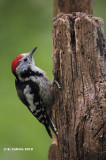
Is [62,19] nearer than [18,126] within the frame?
Yes

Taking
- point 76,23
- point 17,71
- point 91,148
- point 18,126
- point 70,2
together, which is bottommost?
point 18,126

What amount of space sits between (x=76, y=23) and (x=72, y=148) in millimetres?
1486

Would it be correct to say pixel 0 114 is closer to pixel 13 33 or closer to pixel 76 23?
pixel 13 33

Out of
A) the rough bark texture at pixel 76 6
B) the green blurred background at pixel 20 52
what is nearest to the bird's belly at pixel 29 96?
the rough bark texture at pixel 76 6

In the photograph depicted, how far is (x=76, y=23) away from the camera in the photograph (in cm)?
426

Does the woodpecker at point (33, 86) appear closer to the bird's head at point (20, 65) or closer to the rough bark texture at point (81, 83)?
the bird's head at point (20, 65)

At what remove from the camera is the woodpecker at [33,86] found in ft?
16.9

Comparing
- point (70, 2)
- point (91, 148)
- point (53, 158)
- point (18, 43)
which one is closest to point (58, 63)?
point (70, 2)

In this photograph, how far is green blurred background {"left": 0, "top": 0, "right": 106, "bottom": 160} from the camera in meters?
7.27

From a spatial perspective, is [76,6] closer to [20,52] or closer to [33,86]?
[33,86]

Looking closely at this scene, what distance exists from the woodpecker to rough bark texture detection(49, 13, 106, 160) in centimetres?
76

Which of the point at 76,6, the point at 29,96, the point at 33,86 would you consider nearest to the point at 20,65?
the point at 33,86

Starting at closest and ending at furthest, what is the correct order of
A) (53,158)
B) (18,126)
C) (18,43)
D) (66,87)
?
(66,87)
(53,158)
(18,126)
(18,43)

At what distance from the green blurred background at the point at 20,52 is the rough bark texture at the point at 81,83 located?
285cm
